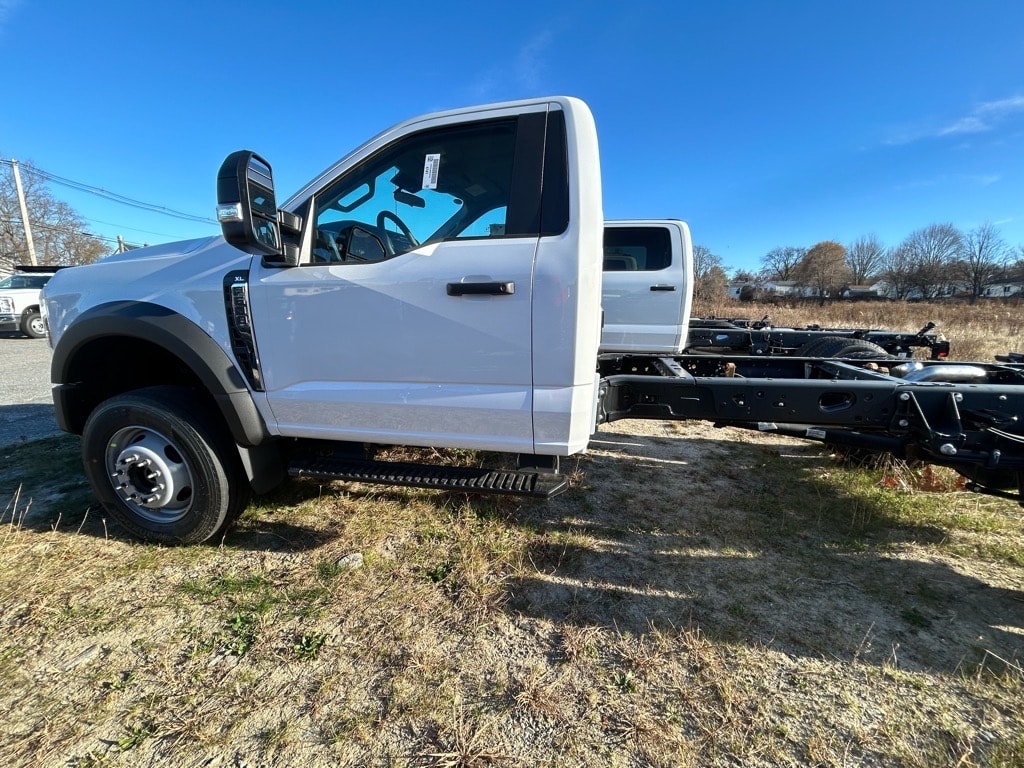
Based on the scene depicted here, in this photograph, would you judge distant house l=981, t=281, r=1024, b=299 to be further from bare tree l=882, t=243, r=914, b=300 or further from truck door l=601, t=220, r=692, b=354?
truck door l=601, t=220, r=692, b=354

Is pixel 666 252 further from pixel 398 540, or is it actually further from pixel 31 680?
pixel 31 680

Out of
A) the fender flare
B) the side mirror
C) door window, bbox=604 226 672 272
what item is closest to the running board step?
the fender flare

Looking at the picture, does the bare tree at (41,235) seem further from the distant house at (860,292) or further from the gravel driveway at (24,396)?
the distant house at (860,292)

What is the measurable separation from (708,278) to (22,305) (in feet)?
149

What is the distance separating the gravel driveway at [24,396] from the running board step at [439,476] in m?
4.17

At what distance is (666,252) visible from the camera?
552 centimetres

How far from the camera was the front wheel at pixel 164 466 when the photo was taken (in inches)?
94.2

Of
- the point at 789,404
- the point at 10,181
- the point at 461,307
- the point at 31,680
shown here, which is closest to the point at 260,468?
the point at 31,680

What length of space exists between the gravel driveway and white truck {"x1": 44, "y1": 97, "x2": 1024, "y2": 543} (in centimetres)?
300

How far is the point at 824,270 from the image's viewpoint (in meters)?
58.8

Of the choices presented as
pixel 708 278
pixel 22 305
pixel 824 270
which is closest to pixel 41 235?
pixel 22 305

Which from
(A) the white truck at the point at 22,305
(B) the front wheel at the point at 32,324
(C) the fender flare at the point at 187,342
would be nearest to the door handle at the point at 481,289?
(C) the fender flare at the point at 187,342

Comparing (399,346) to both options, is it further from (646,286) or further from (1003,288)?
(1003,288)

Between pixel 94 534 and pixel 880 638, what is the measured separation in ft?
14.0
